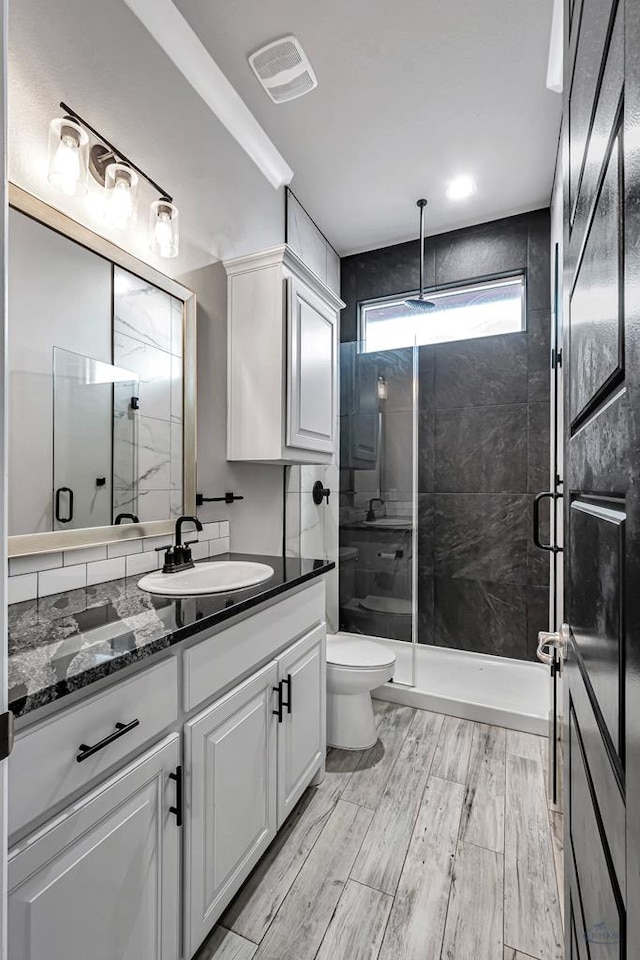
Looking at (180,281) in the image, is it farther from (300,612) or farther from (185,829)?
(185,829)

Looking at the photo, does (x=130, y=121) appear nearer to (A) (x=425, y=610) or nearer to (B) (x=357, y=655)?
(B) (x=357, y=655)

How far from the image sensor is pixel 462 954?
1.22m

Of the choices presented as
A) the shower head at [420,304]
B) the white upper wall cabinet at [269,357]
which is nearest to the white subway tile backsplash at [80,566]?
the white upper wall cabinet at [269,357]

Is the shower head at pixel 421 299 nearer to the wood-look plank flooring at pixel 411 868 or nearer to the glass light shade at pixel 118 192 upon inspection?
the glass light shade at pixel 118 192

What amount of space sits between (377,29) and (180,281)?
1.20m

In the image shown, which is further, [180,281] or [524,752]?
[524,752]

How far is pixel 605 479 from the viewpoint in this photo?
0.50 m

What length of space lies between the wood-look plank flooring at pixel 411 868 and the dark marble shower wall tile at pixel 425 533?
1.27m

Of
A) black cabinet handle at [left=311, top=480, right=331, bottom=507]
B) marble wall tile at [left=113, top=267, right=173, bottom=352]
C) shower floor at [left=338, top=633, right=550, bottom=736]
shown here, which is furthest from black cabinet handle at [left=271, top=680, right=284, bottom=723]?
black cabinet handle at [left=311, top=480, right=331, bottom=507]

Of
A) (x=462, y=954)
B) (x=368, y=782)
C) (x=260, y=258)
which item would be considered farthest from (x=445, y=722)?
(x=260, y=258)

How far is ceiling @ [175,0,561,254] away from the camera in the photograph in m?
1.70

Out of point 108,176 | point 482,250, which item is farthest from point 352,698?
point 482,250

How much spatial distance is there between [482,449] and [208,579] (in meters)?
2.08

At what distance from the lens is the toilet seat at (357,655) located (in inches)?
82.7
